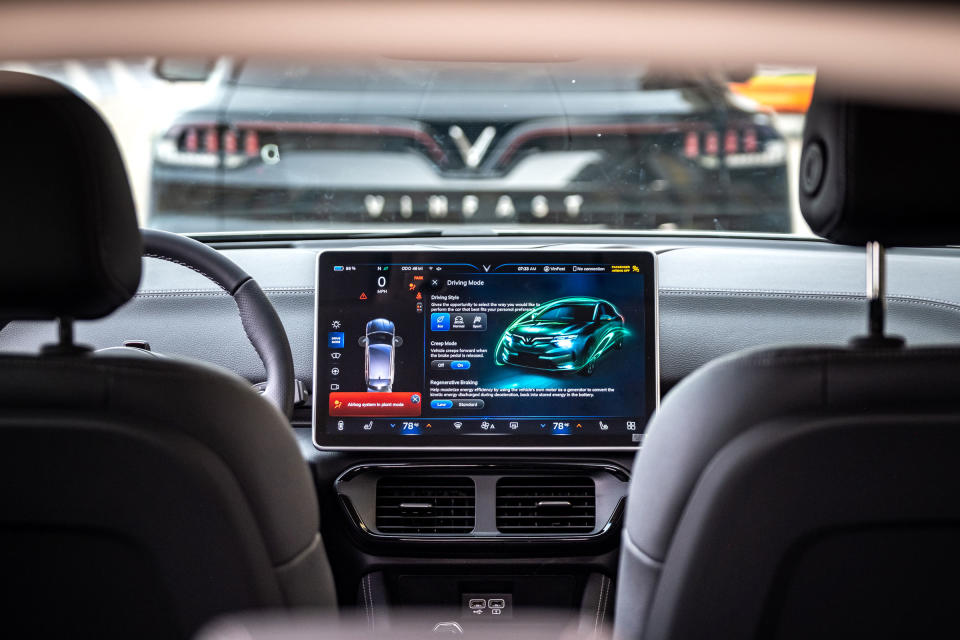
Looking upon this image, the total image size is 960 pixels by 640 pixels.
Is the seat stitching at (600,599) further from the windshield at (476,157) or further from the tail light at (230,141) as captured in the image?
the tail light at (230,141)

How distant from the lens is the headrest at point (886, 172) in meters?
1.41

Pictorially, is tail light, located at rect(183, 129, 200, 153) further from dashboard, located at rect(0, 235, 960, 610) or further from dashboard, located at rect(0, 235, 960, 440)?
dashboard, located at rect(0, 235, 960, 610)

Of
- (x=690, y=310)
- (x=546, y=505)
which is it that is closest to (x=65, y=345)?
(x=546, y=505)

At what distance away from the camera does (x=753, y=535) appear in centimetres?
141

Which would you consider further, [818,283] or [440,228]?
[440,228]

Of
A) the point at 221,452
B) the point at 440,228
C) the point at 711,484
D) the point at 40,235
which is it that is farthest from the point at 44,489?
the point at 440,228

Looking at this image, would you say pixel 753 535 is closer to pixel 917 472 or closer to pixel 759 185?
pixel 917 472

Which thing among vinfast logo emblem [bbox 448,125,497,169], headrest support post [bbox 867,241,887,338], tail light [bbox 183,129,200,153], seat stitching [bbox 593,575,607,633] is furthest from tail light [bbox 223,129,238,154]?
headrest support post [bbox 867,241,887,338]

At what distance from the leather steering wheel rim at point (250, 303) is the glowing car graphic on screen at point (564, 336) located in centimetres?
54

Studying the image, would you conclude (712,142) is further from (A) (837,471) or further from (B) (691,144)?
(A) (837,471)

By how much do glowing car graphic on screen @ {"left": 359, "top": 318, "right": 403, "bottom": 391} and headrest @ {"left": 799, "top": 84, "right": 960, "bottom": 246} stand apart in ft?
4.52

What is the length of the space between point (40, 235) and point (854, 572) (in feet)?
3.63

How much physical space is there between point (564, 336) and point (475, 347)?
0.21m

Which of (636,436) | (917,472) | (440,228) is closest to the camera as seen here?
(917,472)
